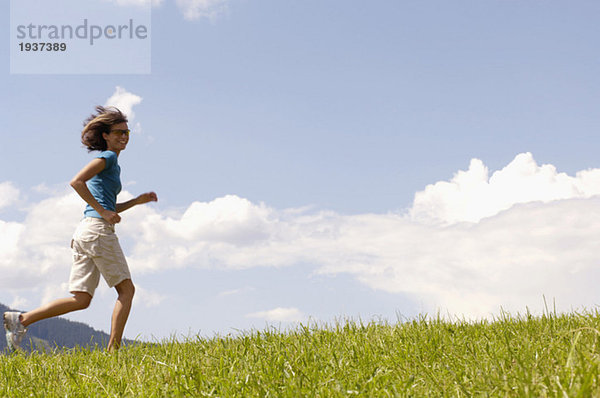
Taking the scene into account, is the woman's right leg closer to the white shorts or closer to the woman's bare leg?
the white shorts

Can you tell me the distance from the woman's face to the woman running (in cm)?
23

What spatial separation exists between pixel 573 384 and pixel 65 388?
3475mm

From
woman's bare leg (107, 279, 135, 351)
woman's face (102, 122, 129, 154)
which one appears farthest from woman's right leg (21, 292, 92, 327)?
woman's face (102, 122, 129, 154)

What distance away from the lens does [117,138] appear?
7363mm

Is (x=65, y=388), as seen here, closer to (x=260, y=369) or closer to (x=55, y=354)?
(x=260, y=369)

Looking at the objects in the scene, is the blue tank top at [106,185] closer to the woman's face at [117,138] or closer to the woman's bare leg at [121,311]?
the woman's face at [117,138]

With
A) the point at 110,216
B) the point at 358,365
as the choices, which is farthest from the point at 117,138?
the point at 358,365

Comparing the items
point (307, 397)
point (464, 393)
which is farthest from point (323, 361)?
point (464, 393)

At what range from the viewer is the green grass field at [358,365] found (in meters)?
3.13

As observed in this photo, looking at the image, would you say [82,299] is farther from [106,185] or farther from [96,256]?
[106,185]

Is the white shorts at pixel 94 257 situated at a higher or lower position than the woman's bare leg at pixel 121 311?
higher

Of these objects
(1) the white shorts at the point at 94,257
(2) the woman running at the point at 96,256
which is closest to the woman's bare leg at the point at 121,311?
(2) the woman running at the point at 96,256

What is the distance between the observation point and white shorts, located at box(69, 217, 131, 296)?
665cm

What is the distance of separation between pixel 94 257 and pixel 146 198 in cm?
127
